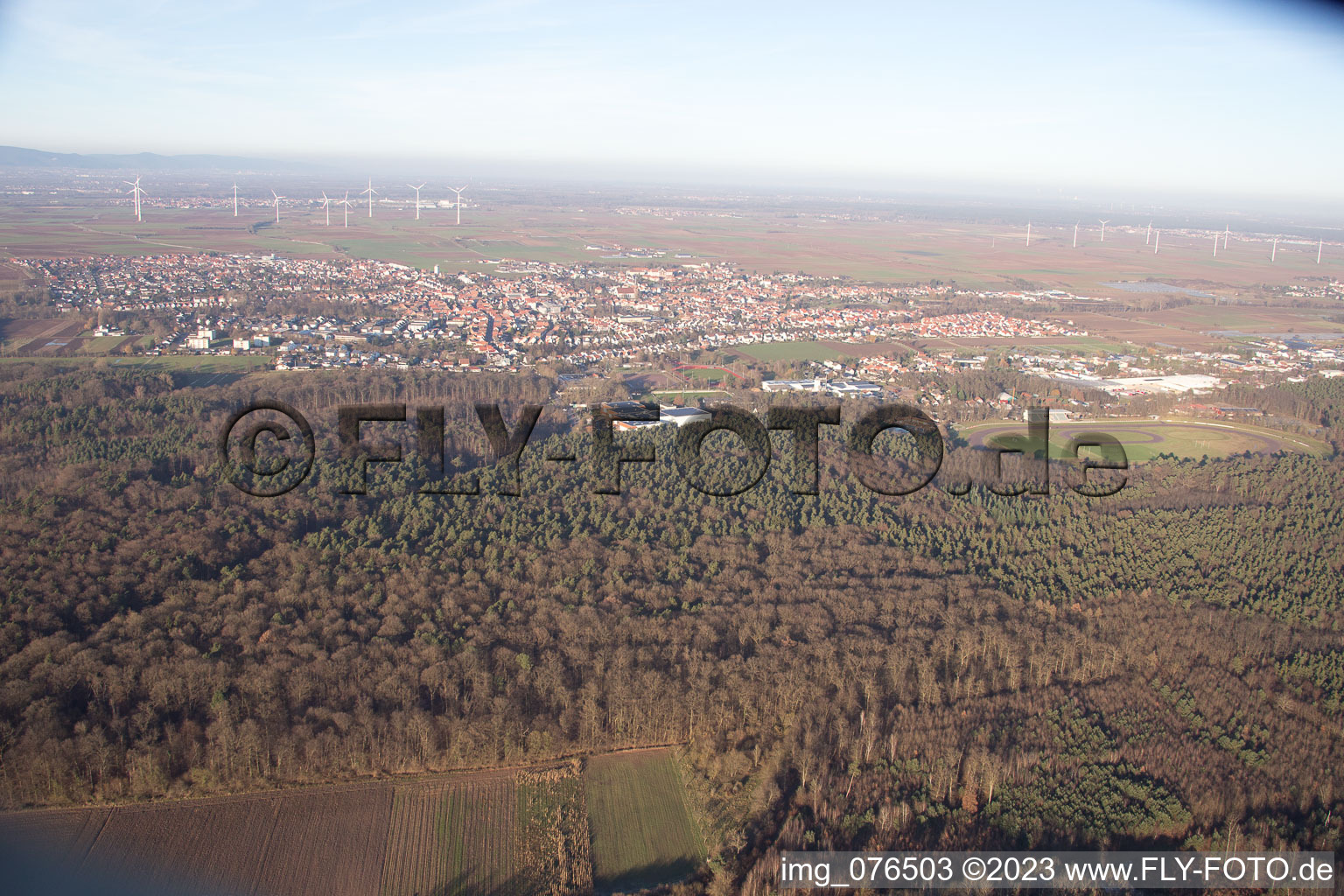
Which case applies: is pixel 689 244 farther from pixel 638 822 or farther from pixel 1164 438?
pixel 638 822

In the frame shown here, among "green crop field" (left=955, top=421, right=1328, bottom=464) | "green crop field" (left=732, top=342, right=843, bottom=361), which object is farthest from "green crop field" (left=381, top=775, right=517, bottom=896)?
"green crop field" (left=732, top=342, right=843, bottom=361)

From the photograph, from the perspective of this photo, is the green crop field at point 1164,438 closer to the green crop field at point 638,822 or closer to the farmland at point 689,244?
the green crop field at point 638,822

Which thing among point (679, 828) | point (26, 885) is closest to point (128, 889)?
point (26, 885)

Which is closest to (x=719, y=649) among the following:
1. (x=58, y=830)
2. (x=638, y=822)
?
(x=638, y=822)

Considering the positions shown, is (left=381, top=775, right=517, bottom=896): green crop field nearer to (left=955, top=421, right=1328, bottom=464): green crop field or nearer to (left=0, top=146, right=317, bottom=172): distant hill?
(left=955, top=421, right=1328, bottom=464): green crop field

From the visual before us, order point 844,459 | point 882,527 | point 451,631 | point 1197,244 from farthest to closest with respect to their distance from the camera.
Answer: point 1197,244 < point 844,459 < point 882,527 < point 451,631

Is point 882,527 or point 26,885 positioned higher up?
point 882,527

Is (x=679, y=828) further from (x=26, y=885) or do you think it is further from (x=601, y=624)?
(x=26, y=885)
